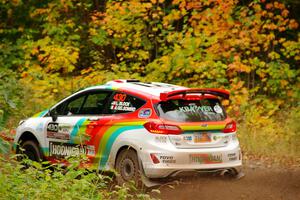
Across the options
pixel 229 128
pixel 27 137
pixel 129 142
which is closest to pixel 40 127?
pixel 27 137

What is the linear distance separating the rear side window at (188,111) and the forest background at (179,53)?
5602mm

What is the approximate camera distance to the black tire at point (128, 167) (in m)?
9.82

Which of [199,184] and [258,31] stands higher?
[258,31]

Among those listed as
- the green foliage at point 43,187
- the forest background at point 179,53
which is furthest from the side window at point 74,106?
the forest background at point 179,53

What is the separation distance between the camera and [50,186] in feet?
23.9

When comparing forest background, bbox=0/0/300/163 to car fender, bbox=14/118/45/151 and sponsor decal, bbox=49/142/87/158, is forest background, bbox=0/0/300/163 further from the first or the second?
sponsor decal, bbox=49/142/87/158

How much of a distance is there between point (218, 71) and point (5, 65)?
7.20 metres

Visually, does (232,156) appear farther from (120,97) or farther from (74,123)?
(74,123)

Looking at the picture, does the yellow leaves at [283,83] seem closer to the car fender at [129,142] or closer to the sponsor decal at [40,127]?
the sponsor decal at [40,127]

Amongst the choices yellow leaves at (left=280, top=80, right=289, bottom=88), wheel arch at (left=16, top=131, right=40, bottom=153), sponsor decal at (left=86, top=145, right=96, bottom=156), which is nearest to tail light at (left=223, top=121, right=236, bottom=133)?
sponsor decal at (left=86, top=145, right=96, bottom=156)

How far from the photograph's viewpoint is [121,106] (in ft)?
34.3

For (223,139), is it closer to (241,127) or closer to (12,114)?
(241,127)

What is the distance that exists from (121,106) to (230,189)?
6.80ft

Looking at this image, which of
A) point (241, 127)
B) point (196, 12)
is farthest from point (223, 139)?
point (196, 12)
